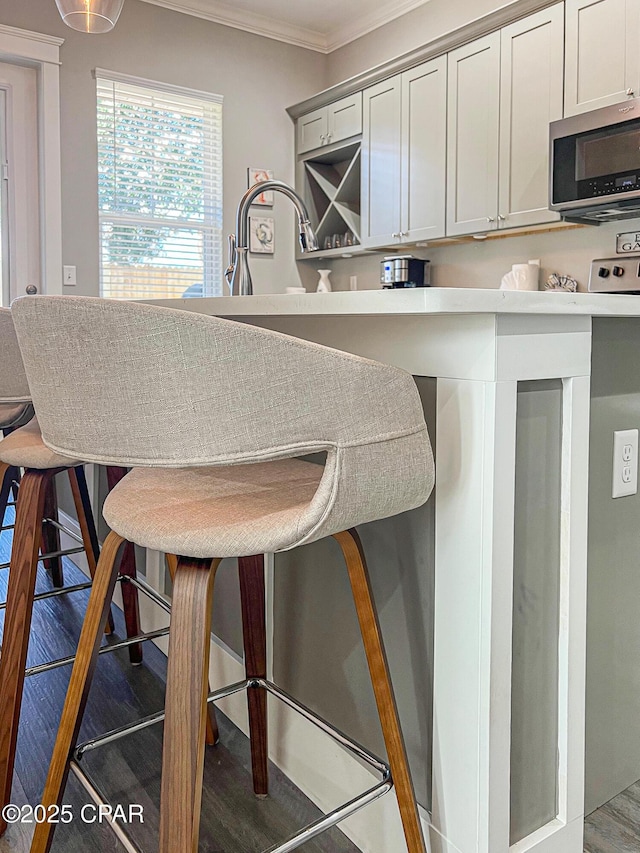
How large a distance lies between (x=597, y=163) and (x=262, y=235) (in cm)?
229

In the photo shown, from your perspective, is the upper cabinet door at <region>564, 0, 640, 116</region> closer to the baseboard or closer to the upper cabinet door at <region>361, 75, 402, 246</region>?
the upper cabinet door at <region>361, 75, 402, 246</region>

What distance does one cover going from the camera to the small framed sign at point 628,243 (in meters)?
2.98

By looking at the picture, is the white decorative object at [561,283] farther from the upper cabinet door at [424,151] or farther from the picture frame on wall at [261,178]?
the picture frame on wall at [261,178]

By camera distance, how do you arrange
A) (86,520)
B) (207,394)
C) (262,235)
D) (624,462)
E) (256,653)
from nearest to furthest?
1. (207,394)
2. (624,462)
3. (256,653)
4. (86,520)
5. (262,235)

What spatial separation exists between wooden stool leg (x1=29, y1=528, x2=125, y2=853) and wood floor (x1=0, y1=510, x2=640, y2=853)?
343mm

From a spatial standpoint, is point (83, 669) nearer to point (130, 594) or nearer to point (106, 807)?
point (106, 807)

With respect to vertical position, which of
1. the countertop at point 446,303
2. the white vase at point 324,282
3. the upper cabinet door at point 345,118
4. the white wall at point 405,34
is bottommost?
the countertop at point 446,303

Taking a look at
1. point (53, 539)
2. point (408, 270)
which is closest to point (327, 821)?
point (53, 539)

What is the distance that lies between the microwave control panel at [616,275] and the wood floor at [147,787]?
6.94ft

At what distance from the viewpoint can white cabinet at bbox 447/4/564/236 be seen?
305cm

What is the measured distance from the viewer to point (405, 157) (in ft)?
12.3

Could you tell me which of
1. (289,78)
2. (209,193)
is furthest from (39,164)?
(289,78)

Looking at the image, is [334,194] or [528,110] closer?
[528,110]

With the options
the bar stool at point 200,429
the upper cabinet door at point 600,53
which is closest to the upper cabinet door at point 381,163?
the upper cabinet door at point 600,53
